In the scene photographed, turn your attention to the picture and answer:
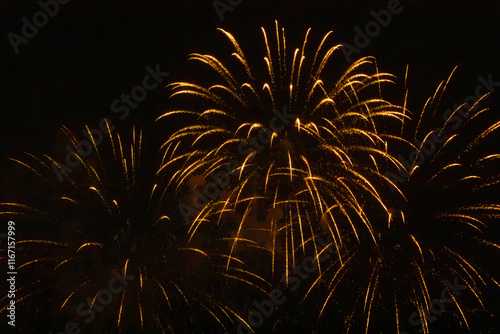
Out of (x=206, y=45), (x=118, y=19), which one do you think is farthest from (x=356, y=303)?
(x=118, y=19)

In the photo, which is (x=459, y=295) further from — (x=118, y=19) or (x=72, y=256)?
(x=118, y=19)

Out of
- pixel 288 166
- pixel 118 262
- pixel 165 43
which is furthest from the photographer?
pixel 165 43

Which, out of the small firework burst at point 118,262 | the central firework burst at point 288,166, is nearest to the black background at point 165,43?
the small firework burst at point 118,262

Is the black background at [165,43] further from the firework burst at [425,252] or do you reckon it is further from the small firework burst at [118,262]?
the firework burst at [425,252]

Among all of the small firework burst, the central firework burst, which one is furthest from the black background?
the central firework burst

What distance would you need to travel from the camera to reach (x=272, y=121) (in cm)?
848

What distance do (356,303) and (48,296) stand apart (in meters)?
5.23

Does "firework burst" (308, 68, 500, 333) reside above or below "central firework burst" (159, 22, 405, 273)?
below

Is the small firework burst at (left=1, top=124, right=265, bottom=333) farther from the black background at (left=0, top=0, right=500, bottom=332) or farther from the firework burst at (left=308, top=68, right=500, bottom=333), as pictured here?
the black background at (left=0, top=0, right=500, bottom=332)

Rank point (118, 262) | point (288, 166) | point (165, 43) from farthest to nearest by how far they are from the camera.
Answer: point (165, 43)
point (118, 262)
point (288, 166)

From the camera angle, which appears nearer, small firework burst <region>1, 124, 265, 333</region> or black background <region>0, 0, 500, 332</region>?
small firework burst <region>1, 124, 265, 333</region>

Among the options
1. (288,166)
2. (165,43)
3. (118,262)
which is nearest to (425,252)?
(288,166)

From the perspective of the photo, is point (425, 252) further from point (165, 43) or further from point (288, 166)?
point (165, 43)

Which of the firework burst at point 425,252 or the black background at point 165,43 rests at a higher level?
the black background at point 165,43
